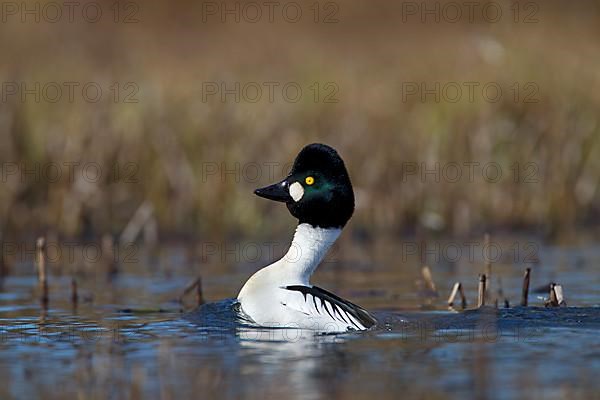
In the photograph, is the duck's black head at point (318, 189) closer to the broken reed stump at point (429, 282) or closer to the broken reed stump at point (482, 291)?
the broken reed stump at point (482, 291)

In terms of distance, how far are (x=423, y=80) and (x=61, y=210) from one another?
4.89 meters

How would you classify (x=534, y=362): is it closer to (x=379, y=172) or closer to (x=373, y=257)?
(x=373, y=257)

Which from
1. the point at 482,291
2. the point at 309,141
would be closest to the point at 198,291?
the point at 482,291

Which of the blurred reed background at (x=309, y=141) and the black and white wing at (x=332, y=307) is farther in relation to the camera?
the blurred reed background at (x=309, y=141)

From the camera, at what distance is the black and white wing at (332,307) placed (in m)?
7.30

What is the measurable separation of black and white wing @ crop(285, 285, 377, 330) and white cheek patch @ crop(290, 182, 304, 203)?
0.57 metres

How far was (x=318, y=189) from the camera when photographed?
301 inches

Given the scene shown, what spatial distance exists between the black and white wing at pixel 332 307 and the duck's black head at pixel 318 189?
1.63ft

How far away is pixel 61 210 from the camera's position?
11859 mm

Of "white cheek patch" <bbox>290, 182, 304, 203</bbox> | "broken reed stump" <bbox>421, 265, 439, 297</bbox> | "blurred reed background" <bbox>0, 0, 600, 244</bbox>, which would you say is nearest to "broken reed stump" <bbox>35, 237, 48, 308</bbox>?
"white cheek patch" <bbox>290, 182, 304, 203</bbox>

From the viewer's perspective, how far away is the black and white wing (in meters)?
7.30

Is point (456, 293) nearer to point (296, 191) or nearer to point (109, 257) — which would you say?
point (296, 191)

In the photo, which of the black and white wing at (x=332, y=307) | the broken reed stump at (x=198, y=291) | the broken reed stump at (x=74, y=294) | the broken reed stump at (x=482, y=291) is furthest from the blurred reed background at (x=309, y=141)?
the black and white wing at (x=332, y=307)

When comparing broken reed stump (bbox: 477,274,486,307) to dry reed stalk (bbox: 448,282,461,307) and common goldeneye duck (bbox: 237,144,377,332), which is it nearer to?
dry reed stalk (bbox: 448,282,461,307)
